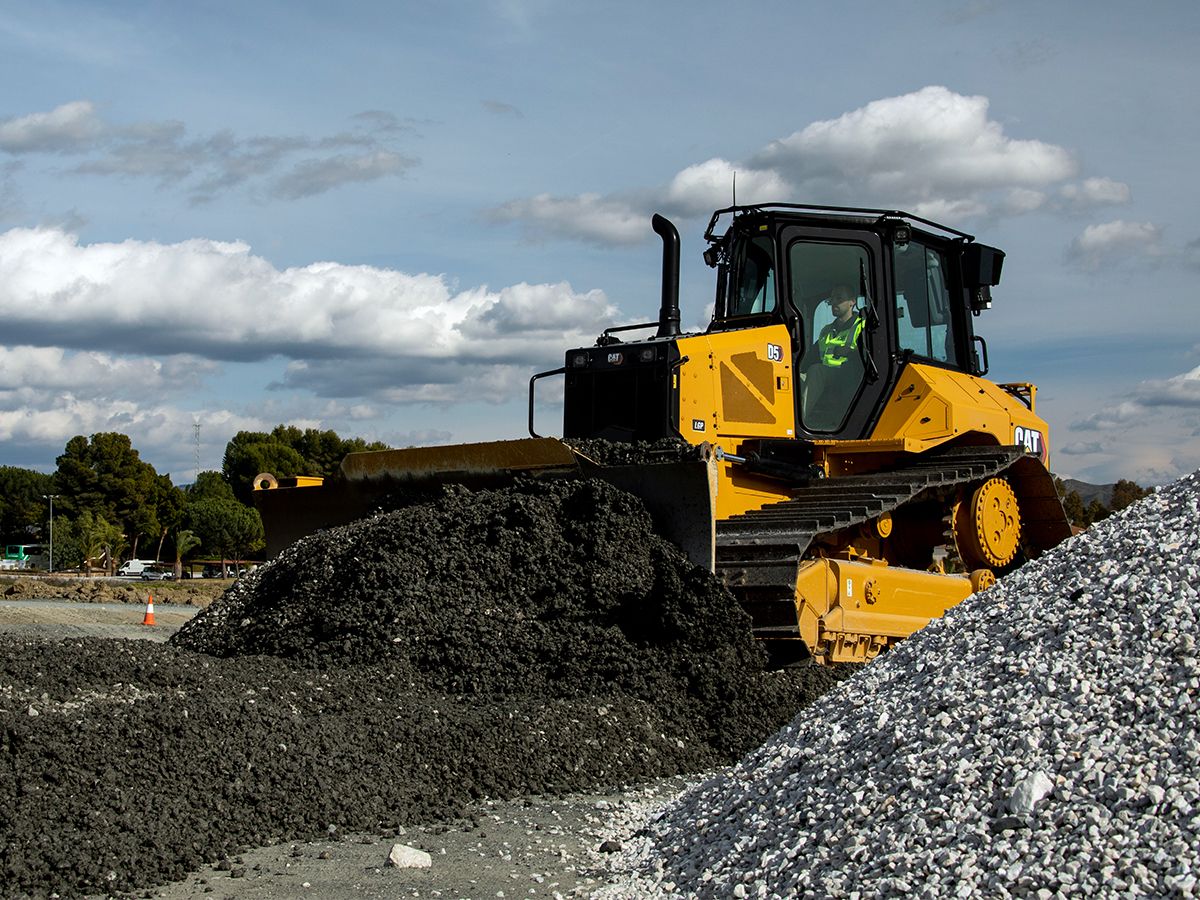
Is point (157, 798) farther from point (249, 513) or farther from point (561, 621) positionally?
point (249, 513)

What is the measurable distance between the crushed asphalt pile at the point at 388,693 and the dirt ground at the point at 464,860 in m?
0.12

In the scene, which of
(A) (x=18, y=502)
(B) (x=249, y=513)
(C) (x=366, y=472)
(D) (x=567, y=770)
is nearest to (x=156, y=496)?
(B) (x=249, y=513)

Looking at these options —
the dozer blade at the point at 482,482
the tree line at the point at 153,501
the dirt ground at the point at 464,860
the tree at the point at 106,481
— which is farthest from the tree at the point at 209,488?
the dirt ground at the point at 464,860

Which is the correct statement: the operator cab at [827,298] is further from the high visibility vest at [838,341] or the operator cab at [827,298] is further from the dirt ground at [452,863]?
the dirt ground at [452,863]

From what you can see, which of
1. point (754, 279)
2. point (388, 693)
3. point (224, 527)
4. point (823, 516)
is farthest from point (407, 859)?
point (224, 527)

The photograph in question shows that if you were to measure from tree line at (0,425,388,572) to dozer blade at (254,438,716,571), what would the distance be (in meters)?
44.5

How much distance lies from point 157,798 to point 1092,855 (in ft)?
10.9

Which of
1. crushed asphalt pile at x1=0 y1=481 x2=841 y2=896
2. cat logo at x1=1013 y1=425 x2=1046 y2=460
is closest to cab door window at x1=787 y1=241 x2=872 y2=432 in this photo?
cat logo at x1=1013 y1=425 x2=1046 y2=460

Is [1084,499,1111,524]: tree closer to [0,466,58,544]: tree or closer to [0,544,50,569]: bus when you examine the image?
[0,544,50,569]: bus

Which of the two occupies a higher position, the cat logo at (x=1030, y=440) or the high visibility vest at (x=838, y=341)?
the high visibility vest at (x=838, y=341)

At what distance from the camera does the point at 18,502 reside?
7612 cm

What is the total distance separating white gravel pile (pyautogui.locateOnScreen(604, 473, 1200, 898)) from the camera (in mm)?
3477

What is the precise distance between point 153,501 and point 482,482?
5520 centimetres

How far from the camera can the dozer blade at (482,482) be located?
7.43 m
